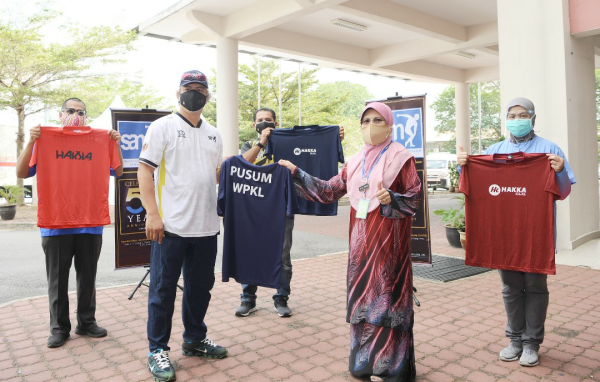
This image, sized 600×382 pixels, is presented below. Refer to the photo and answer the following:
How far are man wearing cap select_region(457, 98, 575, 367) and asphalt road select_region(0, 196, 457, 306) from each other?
4546 mm

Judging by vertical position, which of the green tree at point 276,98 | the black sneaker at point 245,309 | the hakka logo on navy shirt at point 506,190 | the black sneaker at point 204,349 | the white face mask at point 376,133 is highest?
the green tree at point 276,98

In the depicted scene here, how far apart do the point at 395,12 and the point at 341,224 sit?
236 inches

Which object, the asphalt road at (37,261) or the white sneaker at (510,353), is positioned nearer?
the white sneaker at (510,353)

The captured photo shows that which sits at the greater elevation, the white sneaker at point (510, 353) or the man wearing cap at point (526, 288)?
the man wearing cap at point (526, 288)

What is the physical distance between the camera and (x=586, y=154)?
8109 millimetres

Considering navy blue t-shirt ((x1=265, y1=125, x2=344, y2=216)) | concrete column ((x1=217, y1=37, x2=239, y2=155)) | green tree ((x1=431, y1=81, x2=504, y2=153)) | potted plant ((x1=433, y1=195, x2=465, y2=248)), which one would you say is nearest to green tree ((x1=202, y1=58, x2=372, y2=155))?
concrete column ((x1=217, y1=37, x2=239, y2=155))

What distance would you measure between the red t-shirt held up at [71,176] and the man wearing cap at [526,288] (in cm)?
328

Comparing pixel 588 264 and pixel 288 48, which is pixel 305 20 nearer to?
pixel 288 48

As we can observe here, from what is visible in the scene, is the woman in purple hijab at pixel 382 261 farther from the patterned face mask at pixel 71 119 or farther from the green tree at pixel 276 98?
the green tree at pixel 276 98

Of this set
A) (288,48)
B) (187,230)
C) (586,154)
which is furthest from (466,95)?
(187,230)

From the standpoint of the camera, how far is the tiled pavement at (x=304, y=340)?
11.5 ft

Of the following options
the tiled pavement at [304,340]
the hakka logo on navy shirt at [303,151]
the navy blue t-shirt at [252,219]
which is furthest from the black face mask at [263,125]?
the tiled pavement at [304,340]

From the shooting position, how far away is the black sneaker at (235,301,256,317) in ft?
15.9

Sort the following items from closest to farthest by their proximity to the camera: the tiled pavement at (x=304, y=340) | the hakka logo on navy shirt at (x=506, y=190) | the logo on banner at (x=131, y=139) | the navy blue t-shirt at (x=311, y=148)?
the tiled pavement at (x=304, y=340) < the hakka logo on navy shirt at (x=506, y=190) < the navy blue t-shirt at (x=311, y=148) < the logo on banner at (x=131, y=139)
